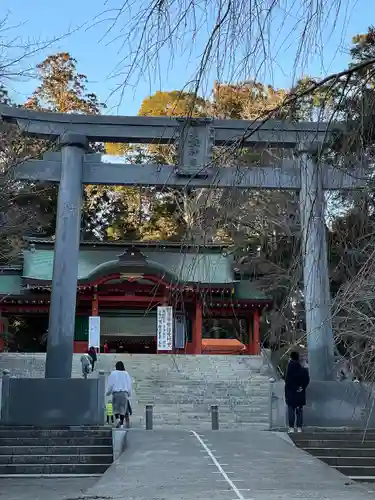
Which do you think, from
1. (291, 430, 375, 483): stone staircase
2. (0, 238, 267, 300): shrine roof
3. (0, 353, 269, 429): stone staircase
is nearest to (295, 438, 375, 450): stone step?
(291, 430, 375, 483): stone staircase

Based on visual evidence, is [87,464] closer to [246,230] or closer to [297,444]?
[297,444]

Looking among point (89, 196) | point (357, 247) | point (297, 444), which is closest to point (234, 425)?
point (297, 444)

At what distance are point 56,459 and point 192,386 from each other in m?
9.39

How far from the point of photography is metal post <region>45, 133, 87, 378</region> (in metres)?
9.50

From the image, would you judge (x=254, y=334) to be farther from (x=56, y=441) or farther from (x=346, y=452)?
(x=56, y=441)

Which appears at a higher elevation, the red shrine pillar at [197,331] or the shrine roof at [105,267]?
the shrine roof at [105,267]

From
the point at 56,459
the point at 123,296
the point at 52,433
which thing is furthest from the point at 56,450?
the point at 123,296

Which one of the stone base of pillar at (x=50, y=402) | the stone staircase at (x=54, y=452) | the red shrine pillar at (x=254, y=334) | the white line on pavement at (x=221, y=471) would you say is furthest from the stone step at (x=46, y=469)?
the red shrine pillar at (x=254, y=334)

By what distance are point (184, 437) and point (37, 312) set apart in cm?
1569

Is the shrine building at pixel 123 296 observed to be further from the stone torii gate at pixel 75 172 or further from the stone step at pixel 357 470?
the stone step at pixel 357 470

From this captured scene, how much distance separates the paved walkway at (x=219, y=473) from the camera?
4.63m

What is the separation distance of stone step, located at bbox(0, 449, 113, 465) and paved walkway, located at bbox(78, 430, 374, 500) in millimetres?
481

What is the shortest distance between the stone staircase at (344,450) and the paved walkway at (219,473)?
481mm

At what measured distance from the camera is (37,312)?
22594mm
